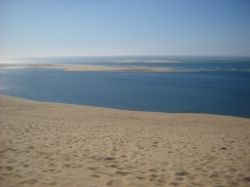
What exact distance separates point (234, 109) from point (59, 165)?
24.6m

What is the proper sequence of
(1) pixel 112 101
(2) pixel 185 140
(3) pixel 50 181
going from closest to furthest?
1. (3) pixel 50 181
2. (2) pixel 185 140
3. (1) pixel 112 101

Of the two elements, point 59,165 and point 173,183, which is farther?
point 59,165

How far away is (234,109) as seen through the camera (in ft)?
85.1

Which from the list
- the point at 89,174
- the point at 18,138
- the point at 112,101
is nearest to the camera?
the point at 89,174

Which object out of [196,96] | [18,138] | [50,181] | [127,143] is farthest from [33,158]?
[196,96]

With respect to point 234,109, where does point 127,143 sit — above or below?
above

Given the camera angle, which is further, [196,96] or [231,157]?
[196,96]

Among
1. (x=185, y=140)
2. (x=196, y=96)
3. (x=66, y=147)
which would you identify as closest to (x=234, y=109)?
(x=196, y=96)

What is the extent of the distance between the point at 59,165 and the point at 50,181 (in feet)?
3.04

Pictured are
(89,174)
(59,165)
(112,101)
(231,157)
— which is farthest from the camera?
(112,101)

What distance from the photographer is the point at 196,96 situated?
3388 cm

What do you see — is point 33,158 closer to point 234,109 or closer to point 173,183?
point 173,183

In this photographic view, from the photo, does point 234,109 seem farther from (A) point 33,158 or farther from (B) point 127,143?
(A) point 33,158

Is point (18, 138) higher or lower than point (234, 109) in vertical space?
higher
